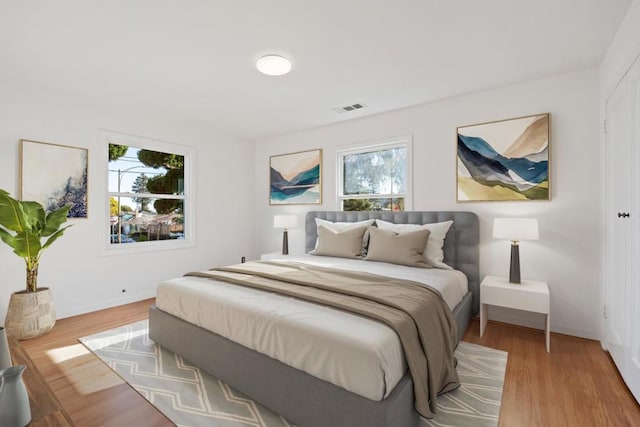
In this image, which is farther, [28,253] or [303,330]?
[28,253]

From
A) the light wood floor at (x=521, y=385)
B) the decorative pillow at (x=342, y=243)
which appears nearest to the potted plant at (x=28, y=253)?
the light wood floor at (x=521, y=385)

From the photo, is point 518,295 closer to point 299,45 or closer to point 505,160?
point 505,160

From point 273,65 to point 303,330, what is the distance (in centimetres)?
215

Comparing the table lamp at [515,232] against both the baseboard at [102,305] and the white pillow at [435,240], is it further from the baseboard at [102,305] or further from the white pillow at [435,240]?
the baseboard at [102,305]

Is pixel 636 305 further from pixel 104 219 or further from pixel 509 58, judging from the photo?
pixel 104 219

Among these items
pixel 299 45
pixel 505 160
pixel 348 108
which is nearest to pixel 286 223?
pixel 348 108

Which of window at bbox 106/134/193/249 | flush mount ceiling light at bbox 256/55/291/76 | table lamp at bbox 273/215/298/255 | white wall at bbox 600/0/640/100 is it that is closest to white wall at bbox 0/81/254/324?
window at bbox 106/134/193/249

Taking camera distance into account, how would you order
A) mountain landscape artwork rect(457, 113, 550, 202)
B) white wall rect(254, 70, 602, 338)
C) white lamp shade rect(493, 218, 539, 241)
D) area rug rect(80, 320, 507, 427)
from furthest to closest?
mountain landscape artwork rect(457, 113, 550, 202), white wall rect(254, 70, 602, 338), white lamp shade rect(493, 218, 539, 241), area rug rect(80, 320, 507, 427)

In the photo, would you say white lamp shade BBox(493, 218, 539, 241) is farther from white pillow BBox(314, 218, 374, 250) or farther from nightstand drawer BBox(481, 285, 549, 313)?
white pillow BBox(314, 218, 374, 250)

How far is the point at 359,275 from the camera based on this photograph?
2463 millimetres

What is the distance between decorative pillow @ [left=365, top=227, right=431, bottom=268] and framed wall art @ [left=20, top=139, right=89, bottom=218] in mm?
3311

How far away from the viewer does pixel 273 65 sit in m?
2.59

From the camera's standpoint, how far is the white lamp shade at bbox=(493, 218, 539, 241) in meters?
2.63

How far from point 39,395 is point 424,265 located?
110 inches
